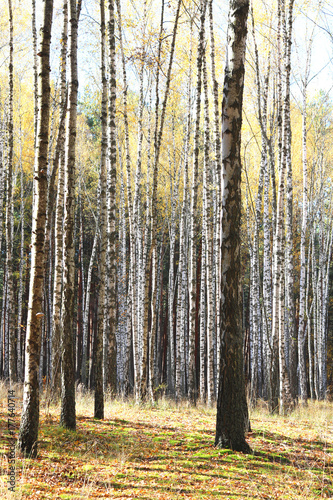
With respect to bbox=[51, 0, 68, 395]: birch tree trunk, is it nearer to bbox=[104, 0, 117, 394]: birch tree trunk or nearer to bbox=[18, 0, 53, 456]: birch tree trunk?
bbox=[104, 0, 117, 394]: birch tree trunk

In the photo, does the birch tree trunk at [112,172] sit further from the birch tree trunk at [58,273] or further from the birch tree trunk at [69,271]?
the birch tree trunk at [69,271]

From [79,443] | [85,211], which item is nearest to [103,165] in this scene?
[79,443]

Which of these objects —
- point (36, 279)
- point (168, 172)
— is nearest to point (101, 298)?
point (36, 279)

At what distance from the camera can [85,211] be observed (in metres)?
20.5

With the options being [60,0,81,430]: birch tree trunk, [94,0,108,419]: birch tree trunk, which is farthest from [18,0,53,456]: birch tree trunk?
[94,0,108,419]: birch tree trunk

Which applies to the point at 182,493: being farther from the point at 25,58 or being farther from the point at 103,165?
the point at 25,58

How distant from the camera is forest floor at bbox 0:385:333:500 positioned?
3.37 metres

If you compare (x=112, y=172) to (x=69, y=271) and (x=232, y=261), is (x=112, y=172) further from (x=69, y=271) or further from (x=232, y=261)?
(x=232, y=261)

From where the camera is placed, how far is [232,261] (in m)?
4.60

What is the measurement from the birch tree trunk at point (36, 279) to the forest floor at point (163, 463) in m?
0.25

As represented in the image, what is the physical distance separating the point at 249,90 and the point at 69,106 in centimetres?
767

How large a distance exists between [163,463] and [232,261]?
2.18 metres

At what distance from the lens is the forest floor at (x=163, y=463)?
3.37 meters

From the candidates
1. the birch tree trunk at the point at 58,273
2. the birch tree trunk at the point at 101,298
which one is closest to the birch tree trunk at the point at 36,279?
the birch tree trunk at the point at 101,298
